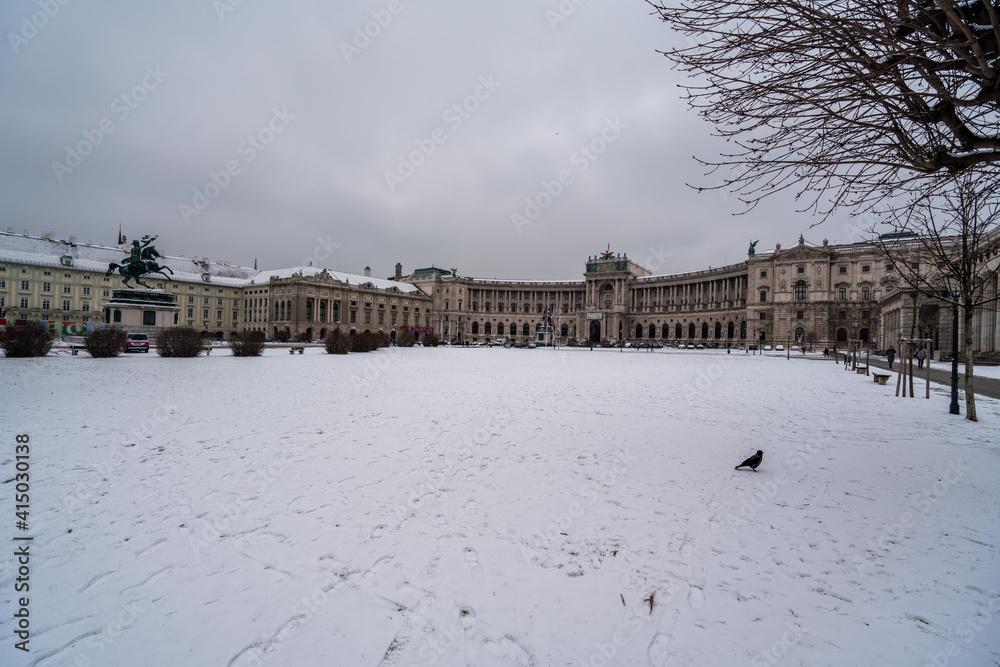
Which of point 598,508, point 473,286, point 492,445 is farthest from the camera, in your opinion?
point 473,286

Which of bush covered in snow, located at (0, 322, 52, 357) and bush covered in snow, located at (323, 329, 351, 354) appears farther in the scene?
bush covered in snow, located at (323, 329, 351, 354)

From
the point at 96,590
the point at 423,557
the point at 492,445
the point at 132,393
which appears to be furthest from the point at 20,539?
the point at 132,393

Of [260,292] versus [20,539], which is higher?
[260,292]

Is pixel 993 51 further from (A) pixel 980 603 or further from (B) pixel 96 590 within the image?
(B) pixel 96 590

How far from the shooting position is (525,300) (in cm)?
10975

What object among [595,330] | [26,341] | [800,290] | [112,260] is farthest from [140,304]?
[595,330]

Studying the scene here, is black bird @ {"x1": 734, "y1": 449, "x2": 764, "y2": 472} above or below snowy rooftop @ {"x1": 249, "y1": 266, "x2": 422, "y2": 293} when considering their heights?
below

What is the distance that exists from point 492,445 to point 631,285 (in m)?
96.7

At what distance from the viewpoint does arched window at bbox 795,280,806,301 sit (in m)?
68.2

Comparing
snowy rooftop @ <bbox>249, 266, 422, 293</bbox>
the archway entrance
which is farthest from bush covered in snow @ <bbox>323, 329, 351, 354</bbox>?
the archway entrance

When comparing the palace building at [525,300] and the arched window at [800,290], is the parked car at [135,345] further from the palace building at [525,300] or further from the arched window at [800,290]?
the arched window at [800,290]

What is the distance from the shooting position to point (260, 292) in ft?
261

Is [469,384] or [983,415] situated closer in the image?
[983,415]

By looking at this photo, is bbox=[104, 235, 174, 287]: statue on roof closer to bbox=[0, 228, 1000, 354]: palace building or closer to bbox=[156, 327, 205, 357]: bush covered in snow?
bbox=[0, 228, 1000, 354]: palace building
